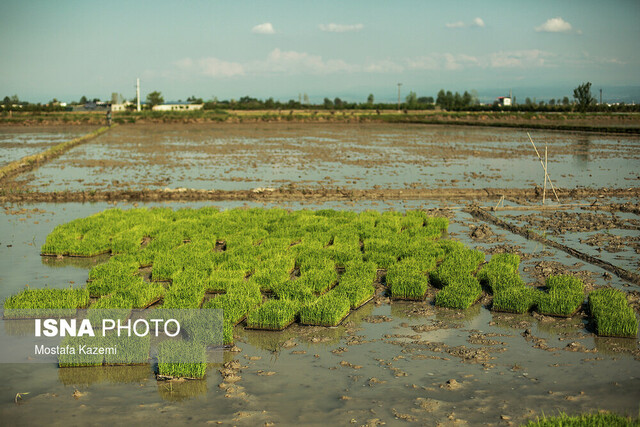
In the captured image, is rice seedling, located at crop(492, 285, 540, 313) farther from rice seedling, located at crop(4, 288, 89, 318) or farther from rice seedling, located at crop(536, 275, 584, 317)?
rice seedling, located at crop(4, 288, 89, 318)

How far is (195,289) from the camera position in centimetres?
761

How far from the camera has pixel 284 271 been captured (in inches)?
336

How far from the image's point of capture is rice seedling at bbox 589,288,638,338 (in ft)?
21.5

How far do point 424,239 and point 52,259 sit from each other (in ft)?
19.6

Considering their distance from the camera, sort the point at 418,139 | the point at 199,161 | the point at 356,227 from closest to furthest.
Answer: the point at 356,227
the point at 199,161
the point at 418,139

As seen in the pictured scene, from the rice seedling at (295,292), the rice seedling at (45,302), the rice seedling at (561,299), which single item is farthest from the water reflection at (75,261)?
the rice seedling at (561,299)

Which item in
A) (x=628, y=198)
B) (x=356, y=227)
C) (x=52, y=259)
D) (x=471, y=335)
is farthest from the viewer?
(x=628, y=198)

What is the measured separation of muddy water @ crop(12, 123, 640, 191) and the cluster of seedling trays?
5665 mm

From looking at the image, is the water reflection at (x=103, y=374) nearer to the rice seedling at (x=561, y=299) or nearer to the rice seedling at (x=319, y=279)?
the rice seedling at (x=319, y=279)

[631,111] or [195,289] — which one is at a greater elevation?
[631,111]

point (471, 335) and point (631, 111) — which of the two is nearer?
point (471, 335)

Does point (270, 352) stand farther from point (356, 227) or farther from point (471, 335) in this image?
point (356, 227)

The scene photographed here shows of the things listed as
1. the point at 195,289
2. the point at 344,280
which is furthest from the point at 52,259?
the point at 344,280

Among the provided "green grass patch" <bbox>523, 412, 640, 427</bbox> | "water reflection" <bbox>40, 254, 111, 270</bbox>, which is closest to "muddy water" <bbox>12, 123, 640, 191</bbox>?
"water reflection" <bbox>40, 254, 111, 270</bbox>
